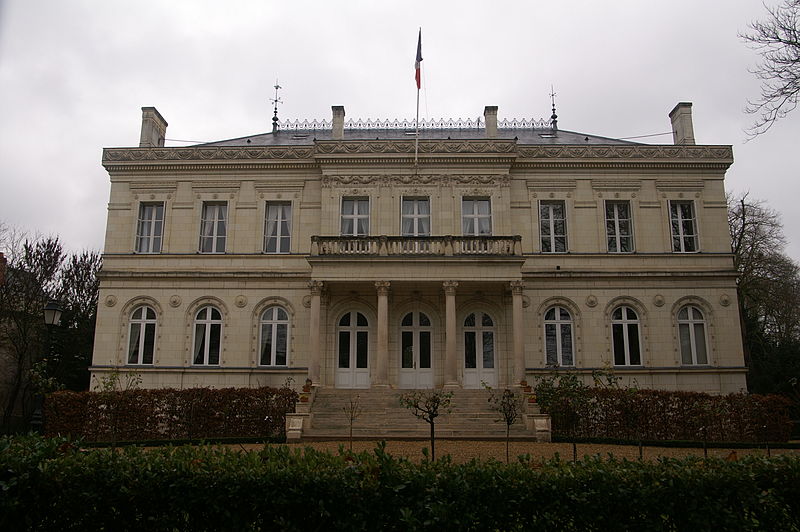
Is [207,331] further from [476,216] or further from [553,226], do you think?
[553,226]

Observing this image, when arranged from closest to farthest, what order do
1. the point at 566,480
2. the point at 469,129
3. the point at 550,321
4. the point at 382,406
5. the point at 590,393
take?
the point at 566,480 → the point at 590,393 → the point at 382,406 → the point at 550,321 → the point at 469,129

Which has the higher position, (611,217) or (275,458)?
(611,217)

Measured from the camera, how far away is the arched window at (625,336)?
25.4 metres

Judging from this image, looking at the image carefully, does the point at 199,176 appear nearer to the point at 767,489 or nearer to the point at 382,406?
the point at 382,406

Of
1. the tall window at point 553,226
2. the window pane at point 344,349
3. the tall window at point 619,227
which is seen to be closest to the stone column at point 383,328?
the window pane at point 344,349

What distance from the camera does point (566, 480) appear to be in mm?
6719

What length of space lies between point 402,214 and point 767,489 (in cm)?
2069

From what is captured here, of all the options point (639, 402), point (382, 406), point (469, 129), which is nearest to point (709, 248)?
point (639, 402)

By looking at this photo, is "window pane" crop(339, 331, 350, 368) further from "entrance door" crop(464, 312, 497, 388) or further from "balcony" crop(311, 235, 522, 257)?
"entrance door" crop(464, 312, 497, 388)

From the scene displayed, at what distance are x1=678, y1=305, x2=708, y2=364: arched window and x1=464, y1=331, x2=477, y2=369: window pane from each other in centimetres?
835

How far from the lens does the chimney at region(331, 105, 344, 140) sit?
2778 centimetres

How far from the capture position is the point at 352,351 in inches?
1010

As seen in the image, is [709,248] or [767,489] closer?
[767,489]

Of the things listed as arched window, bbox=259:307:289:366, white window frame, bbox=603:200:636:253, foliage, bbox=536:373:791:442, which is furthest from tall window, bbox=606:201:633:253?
arched window, bbox=259:307:289:366
